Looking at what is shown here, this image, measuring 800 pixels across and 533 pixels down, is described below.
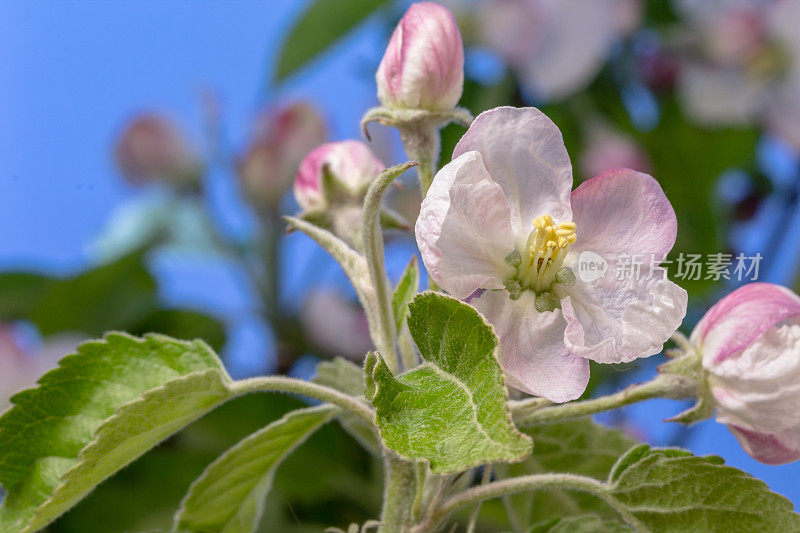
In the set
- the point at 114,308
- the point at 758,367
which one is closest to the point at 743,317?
the point at 758,367

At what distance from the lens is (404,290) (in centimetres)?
41

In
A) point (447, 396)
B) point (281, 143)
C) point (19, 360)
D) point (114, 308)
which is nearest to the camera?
point (447, 396)

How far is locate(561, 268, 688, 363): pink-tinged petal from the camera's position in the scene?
1.12ft

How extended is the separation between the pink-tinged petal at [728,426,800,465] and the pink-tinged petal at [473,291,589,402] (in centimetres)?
9

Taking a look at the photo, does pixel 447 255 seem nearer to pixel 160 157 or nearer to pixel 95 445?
pixel 95 445

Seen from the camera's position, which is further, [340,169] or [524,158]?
[340,169]

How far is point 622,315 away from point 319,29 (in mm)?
877

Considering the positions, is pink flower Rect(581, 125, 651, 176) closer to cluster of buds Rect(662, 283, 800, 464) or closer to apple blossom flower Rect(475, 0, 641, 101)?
apple blossom flower Rect(475, 0, 641, 101)

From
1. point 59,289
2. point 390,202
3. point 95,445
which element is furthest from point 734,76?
point 95,445

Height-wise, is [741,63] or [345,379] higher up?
[345,379]

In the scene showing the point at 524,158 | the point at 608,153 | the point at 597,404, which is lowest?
the point at 608,153

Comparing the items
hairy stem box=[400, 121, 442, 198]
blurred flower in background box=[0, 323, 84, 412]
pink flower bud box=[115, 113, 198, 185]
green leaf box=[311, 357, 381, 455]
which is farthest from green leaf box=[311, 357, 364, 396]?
pink flower bud box=[115, 113, 198, 185]

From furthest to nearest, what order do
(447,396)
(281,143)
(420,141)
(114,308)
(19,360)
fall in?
(281,143) → (114,308) → (19,360) → (420,141) → (447,396)

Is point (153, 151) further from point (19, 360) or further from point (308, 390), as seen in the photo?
point (308, 390)
